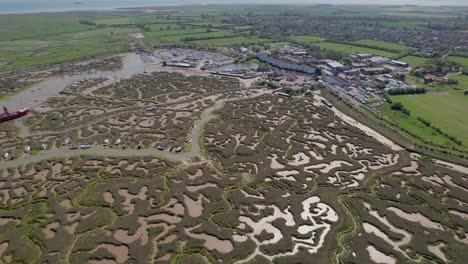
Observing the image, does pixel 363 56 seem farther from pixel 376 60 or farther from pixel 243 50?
pixel 243 50

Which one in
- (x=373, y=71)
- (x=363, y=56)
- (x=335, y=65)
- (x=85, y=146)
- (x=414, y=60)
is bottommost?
(x=85, y=146)

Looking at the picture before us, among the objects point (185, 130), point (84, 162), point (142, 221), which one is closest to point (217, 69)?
point (185, 130)

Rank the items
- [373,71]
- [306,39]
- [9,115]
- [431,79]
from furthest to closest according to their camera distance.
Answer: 1. [306,39]
2. [373,71]
3. [431,79]
4. [9,115]

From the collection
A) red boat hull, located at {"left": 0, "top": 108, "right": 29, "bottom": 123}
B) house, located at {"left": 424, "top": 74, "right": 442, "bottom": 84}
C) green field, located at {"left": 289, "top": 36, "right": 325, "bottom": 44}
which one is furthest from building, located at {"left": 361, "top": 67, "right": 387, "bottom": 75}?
red boat hull, located at {"left": 0, "top": 108, "right": 29, "bottom": 123}

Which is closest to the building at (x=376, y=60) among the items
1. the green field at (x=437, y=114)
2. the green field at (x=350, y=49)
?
the green field at (x=350, y=49)

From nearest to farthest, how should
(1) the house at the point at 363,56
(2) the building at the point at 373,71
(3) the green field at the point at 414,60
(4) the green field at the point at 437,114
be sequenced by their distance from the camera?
(4) the green field at the point at 437,114, (2) the building at the point at 373,71, (3) the green field at the point at 414,60, (1) the house at the point at 363,56

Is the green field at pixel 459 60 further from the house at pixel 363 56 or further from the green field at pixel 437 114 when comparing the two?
the green field at pixel 437 114

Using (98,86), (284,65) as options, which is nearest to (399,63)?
(284,65)
